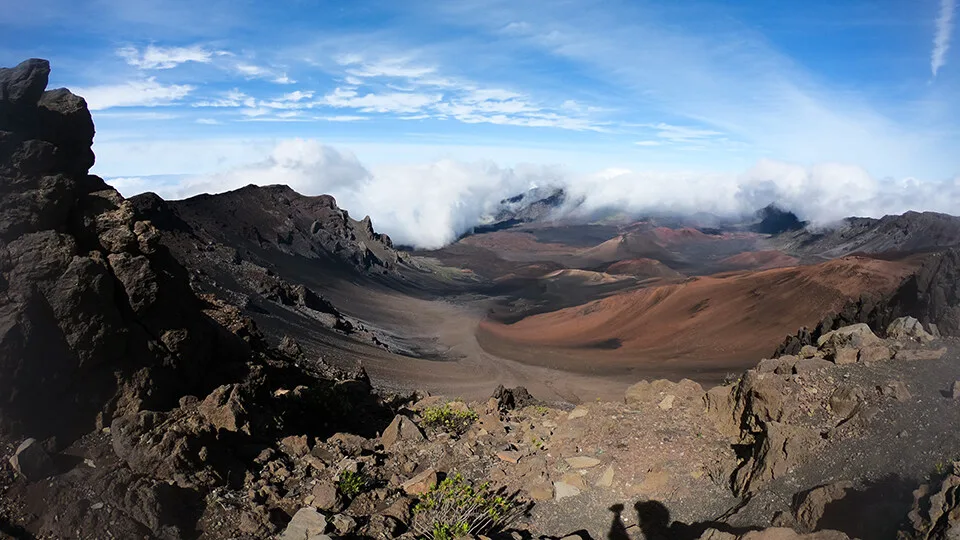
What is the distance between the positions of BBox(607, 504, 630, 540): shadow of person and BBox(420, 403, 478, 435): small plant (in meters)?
3.14

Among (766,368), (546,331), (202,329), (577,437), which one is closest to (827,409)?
(766,368)

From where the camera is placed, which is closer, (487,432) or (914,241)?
(487,432)

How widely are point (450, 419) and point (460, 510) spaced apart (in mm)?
3319

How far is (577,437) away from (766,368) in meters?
3.45

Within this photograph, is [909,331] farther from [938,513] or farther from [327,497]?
[327,497]

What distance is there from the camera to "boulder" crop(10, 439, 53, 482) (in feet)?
19.5

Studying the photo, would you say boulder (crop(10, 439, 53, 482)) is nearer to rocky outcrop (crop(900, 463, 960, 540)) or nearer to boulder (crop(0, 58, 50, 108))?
boulder (crop(0, 58, 50, 108))

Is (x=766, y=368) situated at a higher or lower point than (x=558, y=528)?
higher

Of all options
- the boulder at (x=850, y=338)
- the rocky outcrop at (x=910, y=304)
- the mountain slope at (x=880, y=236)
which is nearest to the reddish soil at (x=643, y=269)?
the mountain slope at (x=880, y=236)

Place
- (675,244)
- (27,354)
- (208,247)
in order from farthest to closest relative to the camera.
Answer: (675,244) → (208,247) → (27,354)

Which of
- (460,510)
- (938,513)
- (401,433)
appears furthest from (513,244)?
(938,513)

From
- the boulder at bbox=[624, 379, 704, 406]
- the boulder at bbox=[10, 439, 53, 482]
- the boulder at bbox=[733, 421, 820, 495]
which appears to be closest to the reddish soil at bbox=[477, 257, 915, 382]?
the boulder at bbox=[624, 379, 704, 406]

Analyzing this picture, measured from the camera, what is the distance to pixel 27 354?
6.63 m

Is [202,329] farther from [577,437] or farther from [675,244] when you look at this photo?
[675,244]
